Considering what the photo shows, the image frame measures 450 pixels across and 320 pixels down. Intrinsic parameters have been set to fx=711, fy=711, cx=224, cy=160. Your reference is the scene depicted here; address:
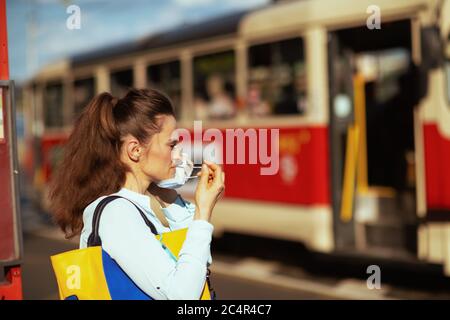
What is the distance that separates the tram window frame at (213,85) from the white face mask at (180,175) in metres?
6.26

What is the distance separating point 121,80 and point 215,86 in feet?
7.05

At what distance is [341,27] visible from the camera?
24.1ft

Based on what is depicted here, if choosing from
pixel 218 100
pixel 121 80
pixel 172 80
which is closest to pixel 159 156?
pixel 218 100

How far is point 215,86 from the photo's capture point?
859 cm

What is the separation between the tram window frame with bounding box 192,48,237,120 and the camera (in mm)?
8328

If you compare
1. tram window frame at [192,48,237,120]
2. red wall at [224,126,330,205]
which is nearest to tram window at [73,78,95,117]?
tram window frame at [192,48,237,120]

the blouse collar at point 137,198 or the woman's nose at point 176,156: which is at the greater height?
the woman's nose at point 176,156

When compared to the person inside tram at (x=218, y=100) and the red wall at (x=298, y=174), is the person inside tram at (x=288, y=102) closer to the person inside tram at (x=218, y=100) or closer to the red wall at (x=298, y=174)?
the red wall at (x=298, y=174)

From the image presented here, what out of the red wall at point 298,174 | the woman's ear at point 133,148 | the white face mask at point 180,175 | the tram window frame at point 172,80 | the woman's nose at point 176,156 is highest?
the tram window frame at point 172,80

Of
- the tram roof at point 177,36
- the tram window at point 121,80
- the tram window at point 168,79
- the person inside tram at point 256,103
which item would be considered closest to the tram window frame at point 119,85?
the tram window at point 121,80

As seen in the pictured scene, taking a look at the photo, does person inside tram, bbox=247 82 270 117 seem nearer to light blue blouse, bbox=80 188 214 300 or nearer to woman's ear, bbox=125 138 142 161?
woman's ear, bbox=125 138 142 161

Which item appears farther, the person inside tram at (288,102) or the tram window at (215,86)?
the tram window at (215,86)

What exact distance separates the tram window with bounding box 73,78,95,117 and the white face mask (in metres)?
9.11

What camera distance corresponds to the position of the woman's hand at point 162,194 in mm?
2186
